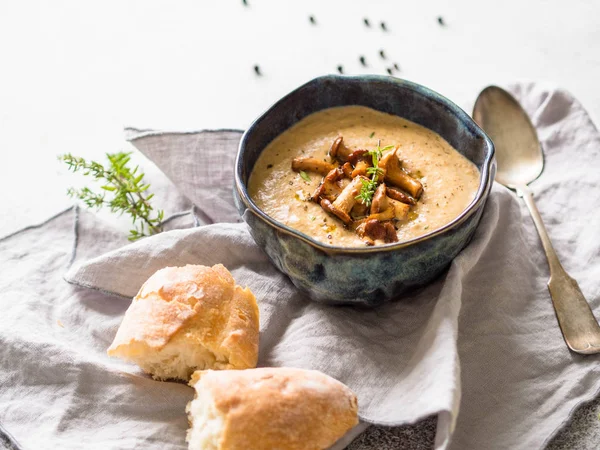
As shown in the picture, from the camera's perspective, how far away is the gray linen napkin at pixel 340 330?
249 cm

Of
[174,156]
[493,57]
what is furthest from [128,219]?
[493,57]

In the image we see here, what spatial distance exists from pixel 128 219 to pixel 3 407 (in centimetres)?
112

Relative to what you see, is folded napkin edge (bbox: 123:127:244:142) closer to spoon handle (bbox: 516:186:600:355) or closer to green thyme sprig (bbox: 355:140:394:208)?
green thyme sprig (bbox: 355:140:394:208)

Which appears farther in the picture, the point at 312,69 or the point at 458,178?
the point at 312,69

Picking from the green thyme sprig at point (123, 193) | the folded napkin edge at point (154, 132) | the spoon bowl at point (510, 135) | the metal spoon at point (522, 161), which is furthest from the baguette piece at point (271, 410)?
the spoon bowl at point (510, 135)

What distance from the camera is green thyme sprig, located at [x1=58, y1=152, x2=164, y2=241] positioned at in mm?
3225

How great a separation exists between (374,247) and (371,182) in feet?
1.35

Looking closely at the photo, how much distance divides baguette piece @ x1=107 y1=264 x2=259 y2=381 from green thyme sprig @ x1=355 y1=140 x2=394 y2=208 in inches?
21.8

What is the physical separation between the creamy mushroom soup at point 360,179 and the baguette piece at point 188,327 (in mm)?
398

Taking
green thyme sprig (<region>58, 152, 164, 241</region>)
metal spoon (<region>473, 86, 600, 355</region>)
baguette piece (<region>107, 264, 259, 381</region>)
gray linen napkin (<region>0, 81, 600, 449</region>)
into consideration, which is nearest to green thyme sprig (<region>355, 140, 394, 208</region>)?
gray linen napkin (<region>0, 81, 600, 449</region>)

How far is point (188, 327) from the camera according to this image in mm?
2529

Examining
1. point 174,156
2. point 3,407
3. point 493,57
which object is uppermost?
point 493,57

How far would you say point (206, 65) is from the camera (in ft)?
14.4

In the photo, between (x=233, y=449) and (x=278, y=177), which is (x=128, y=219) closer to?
(x=278, y=177)
